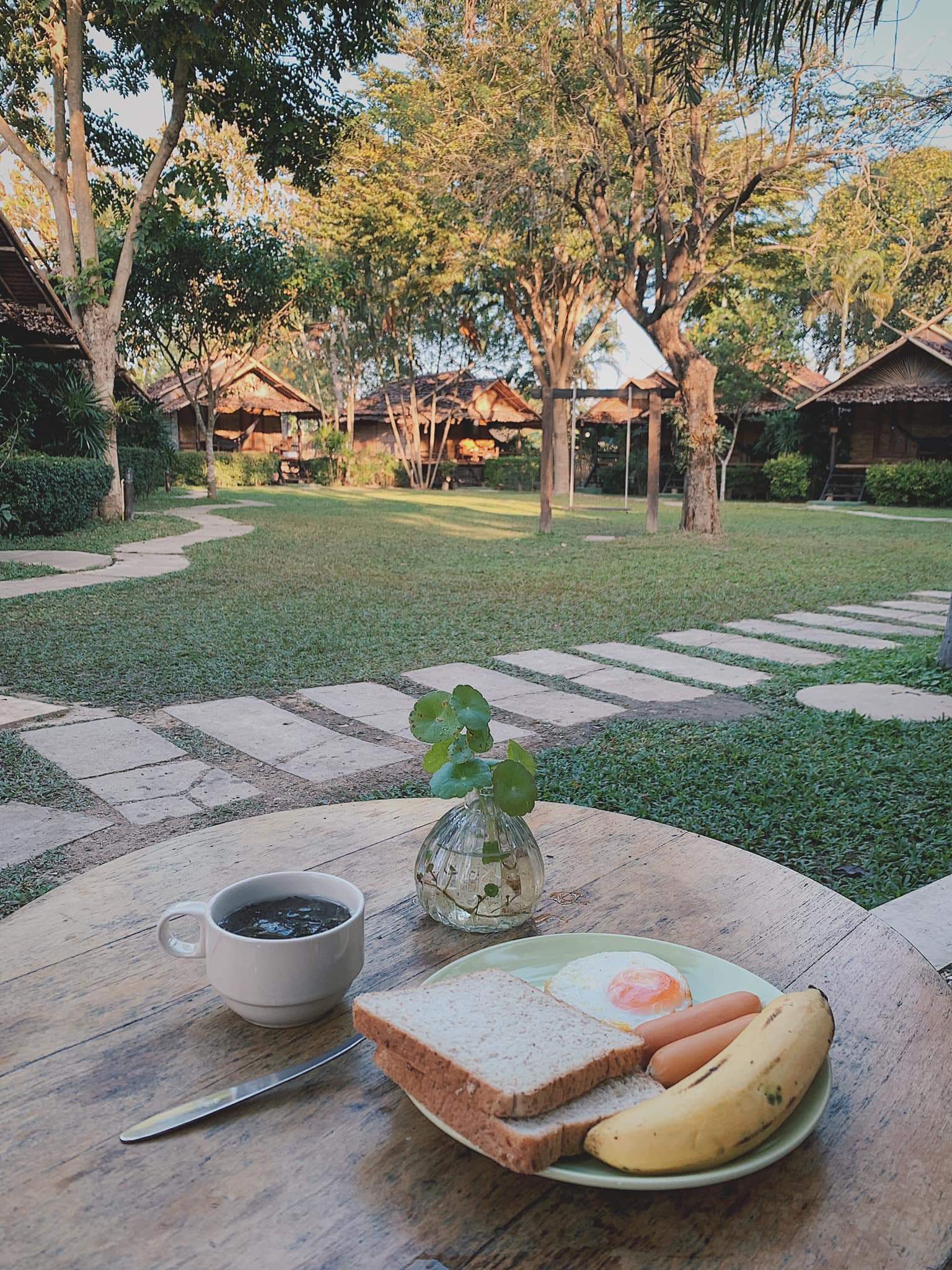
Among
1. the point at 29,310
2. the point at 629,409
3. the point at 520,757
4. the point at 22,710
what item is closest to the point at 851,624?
the point at 22,710

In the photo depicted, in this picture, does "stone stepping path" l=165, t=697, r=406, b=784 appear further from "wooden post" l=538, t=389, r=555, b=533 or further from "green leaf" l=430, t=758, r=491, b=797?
"wooden post" l=538, t=389, r=555, b=533

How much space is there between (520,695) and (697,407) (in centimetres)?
927

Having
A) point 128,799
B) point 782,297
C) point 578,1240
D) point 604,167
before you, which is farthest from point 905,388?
point 578,1240

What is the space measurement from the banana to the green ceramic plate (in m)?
0.01

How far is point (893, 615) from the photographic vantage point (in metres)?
7.20

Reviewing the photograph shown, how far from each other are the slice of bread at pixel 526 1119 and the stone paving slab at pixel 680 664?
4266 mm

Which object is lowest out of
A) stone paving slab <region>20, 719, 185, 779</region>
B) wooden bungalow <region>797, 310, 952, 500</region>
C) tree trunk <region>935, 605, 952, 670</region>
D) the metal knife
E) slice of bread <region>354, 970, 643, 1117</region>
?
stone paving slab <region>20, 719, 185, 779</region>

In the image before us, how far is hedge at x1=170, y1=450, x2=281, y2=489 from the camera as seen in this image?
26.2 meters

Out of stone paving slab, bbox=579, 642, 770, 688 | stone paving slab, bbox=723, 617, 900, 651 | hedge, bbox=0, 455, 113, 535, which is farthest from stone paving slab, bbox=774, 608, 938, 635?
hedge, bbox=0, 455, 113, 535

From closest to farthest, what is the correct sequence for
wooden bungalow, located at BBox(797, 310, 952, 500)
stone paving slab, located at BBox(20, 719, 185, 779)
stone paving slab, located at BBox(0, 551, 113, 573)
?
stone paving slab, located at BBox(20, 719, 185, 779)
stone paving slab, located at BBox(0, 551, 113, 573)
wooden bungalow, located at BBox(797, 310, 952, 500)

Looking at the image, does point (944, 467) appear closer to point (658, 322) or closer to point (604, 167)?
point (658, 322)

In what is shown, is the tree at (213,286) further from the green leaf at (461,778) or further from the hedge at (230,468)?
the green leaf at (461,778)

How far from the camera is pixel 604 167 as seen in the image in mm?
11516

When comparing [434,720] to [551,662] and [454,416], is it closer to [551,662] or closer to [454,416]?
[551,662]
